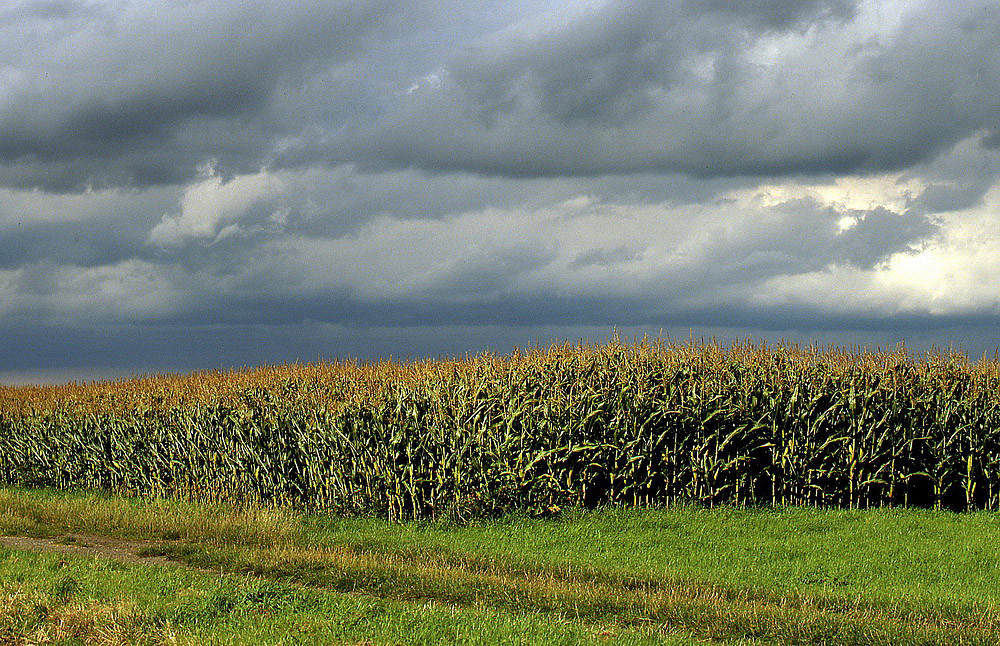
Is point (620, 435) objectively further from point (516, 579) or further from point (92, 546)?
point (92, 546)

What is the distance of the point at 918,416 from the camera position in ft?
56.9

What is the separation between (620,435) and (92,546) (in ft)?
27.2

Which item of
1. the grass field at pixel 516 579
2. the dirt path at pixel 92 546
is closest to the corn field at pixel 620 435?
the grass field at pixel 516 579

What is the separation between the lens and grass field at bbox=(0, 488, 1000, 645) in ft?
30.2

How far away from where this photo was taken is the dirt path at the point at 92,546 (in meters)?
13.2

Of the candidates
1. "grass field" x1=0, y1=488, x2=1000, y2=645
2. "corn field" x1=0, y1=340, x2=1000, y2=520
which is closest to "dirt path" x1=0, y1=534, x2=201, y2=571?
"grass field" x1=0, y1=488, x2=1000, y2=645

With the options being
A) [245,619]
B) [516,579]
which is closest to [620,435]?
[516,579]

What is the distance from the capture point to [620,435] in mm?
16047

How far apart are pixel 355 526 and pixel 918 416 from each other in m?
10.0

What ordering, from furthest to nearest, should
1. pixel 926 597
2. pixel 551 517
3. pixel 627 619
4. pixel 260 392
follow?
pixel 260 392
pixel 551 517
pixel 926 597
pixel 627 619

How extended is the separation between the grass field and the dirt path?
7.6 inches

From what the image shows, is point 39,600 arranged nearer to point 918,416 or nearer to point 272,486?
point 272,486

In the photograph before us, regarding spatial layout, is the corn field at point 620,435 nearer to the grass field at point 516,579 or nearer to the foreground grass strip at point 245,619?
the grass field at point 516,579

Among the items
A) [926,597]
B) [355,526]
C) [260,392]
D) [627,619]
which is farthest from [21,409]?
[926,597]
